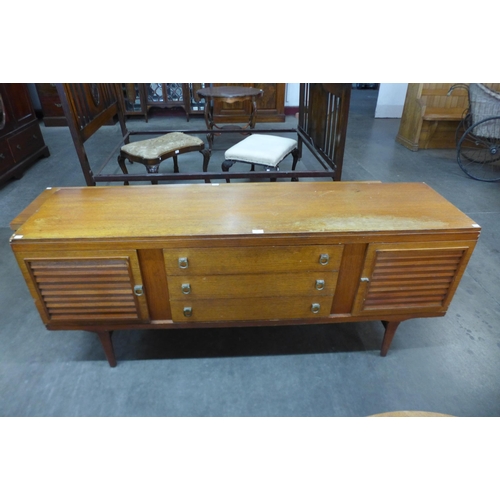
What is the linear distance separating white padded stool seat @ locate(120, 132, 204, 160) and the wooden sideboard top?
0.96 metres

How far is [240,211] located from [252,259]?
20 centimetres

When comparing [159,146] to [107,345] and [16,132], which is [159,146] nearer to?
[107,345]

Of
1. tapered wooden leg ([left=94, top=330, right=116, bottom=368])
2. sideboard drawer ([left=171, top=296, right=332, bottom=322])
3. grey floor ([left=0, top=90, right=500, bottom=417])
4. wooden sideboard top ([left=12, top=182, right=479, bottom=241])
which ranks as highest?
wooden sideboard top ([left=12, top=182, right=479, bottom=241])

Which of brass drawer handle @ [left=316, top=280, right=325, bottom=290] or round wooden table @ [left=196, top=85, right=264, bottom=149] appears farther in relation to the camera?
round wooden table @ [left=196, top=85, right=264, bottom=149]

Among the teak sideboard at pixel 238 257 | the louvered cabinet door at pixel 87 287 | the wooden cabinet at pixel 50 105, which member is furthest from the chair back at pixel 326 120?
the wooden cabinet at pixel 50 105

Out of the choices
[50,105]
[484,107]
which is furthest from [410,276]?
[50,105]

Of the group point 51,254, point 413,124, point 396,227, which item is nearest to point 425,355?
point 396,227

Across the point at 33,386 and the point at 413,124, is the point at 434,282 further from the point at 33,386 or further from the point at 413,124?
the point at 413,124

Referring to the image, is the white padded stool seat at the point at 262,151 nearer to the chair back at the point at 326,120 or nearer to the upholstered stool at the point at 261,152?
the upholstered stool at the point at 261,152

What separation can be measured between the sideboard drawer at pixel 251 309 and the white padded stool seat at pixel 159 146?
1.37 m

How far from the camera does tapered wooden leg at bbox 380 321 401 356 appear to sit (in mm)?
1431

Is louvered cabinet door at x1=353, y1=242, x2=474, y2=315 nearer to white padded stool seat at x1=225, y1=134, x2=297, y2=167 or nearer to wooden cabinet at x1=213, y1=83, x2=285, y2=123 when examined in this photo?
white padded stool seat at x1=225, y1=134, x2=297, y2=167

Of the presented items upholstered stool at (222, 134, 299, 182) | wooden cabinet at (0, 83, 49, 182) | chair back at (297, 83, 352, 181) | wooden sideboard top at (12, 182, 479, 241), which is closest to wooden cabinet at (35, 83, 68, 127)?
wooden cabinet at (0, 83, 49, 182)

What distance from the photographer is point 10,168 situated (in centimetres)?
312
